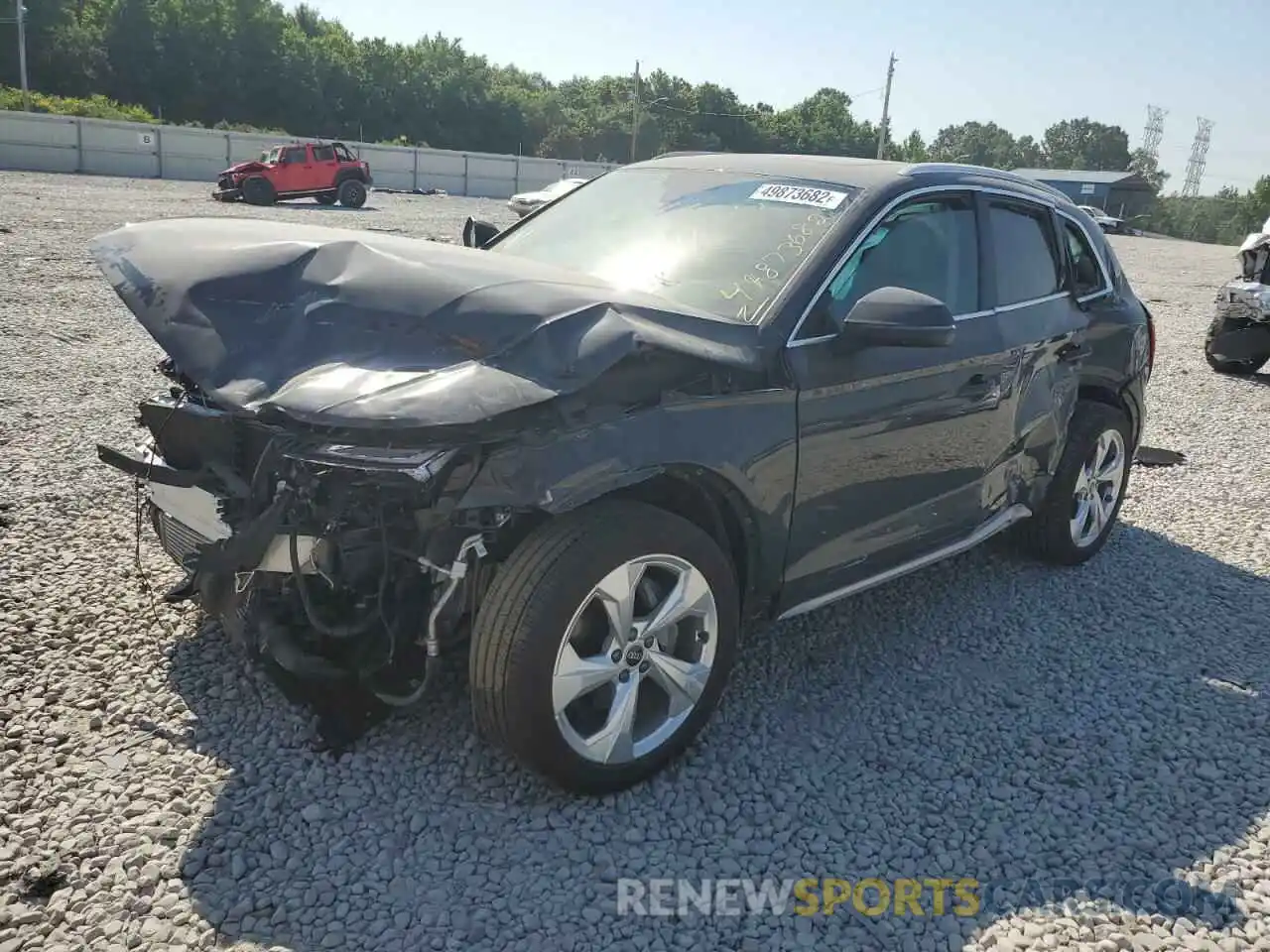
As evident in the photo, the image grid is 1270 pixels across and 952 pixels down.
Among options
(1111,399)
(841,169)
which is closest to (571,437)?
(841,169)

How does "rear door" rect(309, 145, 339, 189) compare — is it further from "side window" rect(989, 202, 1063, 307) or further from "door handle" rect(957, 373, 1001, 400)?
"door handle" rect(957, 373, 1001, 400)

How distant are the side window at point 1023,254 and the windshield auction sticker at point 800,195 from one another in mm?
946

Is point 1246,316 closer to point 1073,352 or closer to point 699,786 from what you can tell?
point 1073,352

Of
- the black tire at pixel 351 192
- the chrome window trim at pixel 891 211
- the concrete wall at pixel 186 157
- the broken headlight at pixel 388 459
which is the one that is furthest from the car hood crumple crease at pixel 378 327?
the concrete wall at pixel 186 157

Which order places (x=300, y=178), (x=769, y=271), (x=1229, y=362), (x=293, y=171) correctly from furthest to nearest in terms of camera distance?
(x=300, y=178), (x=293, y=171), (x=1229, y=362), (x=769, y=271)

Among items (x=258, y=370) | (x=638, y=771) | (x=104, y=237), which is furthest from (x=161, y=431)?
(x=638, y=771)

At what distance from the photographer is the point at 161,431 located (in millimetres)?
3059

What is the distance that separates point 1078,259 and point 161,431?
4190 millimetres

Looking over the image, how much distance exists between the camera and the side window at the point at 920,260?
3.43 meters

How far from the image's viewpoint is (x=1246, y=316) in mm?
10828

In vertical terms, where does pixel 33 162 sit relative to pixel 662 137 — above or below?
below

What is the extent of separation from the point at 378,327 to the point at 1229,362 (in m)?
11.3

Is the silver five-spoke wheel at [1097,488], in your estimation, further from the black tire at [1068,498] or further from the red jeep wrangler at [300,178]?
the red jeep wrangler at [300,178]

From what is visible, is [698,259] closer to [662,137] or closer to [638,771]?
[638,771]
